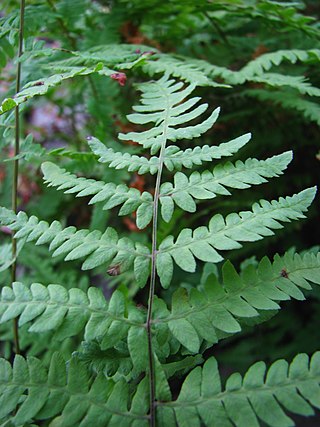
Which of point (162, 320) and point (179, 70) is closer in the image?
point (162, 320)

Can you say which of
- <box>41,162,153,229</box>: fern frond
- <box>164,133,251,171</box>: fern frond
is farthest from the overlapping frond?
<box>164,133,251,171</box>: fern frond

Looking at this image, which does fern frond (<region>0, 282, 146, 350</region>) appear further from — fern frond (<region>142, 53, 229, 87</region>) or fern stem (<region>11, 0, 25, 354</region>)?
fern frond (<region>142, 53, 229, 87</region>)

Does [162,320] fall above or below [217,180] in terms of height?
below

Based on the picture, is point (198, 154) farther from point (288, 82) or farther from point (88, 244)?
point (288, 82)

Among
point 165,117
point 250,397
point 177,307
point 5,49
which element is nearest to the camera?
point 250,397

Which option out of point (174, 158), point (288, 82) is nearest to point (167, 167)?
point (174, 158)

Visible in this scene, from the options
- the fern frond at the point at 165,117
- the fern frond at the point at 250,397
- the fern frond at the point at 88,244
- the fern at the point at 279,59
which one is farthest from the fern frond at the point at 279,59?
the fern frond at the point at 250,397

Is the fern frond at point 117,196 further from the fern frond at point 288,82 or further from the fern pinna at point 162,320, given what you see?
the fern frond at point 288,82
